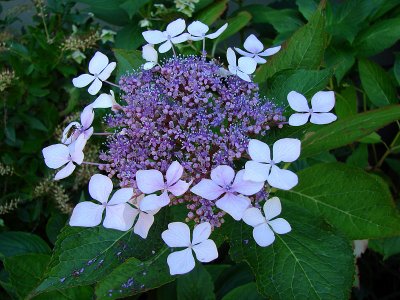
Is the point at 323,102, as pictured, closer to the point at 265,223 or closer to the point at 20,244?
the point at 265,223

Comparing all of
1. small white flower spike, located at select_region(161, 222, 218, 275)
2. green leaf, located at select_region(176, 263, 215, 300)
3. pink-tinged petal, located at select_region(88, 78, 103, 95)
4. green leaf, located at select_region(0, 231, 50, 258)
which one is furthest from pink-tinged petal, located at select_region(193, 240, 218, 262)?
green leaf, located at select_region(0, 231, 50, 258)

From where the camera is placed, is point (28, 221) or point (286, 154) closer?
point (286, 154)

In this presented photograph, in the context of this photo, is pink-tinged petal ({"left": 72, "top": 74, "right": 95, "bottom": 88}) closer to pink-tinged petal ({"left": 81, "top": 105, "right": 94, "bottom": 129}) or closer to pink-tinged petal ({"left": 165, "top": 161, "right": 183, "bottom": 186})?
→ pink-tinged petal ({"left": 81, "top": 105, "right": 94, "bottom": 129})

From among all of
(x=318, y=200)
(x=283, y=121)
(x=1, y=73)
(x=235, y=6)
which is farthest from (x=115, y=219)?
(x=235, y=6)

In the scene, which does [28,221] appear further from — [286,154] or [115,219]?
[286,154]

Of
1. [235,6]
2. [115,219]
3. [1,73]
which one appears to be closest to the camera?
[115,219]

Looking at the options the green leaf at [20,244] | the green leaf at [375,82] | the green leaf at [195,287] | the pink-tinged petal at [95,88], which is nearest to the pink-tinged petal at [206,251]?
the pink-tinged petal at [95,88]

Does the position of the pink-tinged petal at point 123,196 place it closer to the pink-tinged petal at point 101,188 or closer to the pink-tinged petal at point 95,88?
the pink-tinged petal at point 101,188
